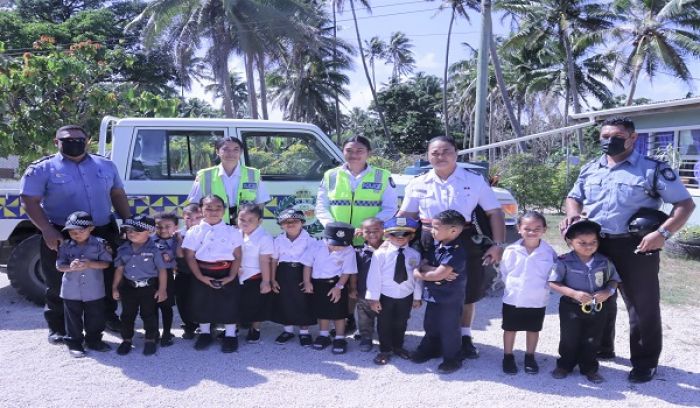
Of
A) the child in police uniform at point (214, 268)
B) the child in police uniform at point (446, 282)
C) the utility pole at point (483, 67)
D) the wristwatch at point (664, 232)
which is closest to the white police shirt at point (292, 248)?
the child in police uniform at point (214, 268)

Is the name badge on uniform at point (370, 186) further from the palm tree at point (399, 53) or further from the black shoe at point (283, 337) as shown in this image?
the palm tree at point (399, 53)

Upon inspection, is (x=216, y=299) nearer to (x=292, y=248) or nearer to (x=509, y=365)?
(x=292, y=248)

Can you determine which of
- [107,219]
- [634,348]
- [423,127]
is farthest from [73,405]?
[423,127]

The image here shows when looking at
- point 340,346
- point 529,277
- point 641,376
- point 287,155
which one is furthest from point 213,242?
point 641,376

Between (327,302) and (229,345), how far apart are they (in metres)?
0.81

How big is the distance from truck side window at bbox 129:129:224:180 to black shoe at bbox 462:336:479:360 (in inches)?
115

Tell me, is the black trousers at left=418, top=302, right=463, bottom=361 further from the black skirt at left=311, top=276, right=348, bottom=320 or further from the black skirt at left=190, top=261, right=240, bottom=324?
the black skirt at left=190, top=261, right=240, bottom=324

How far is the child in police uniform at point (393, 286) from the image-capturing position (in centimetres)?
388

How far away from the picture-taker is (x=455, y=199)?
375 cm

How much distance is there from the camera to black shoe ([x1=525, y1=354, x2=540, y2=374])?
3.76m

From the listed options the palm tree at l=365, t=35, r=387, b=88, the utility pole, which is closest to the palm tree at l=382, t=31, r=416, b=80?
the palm tree at l=365, t=35, r=387, b=88

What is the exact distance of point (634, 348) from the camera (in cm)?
367

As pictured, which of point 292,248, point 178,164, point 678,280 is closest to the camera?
point 292,248

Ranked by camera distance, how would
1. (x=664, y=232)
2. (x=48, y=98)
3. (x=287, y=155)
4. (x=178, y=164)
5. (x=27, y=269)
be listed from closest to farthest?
(x=664, y=232)
(x=27, y=269)
(x=178, y=164)
(x=287, y=155)
(x=48, y=98)
